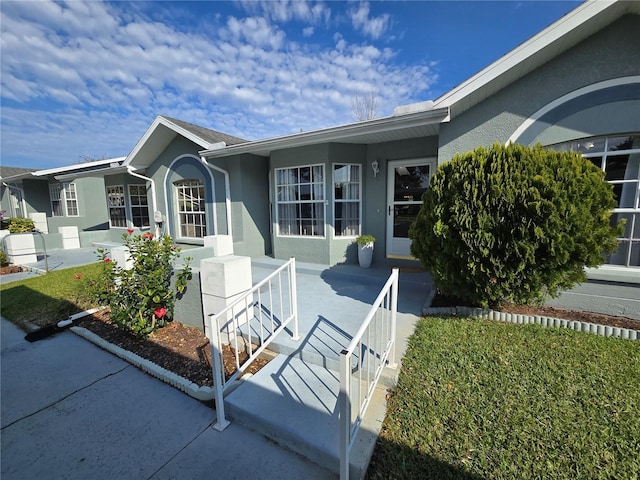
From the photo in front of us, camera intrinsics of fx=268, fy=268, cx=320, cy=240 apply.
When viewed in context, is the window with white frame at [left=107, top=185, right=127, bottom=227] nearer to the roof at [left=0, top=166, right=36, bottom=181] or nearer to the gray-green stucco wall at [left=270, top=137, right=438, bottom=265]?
the gray-green stucco wall at [left=270, top=137, right=438, bottom=265]

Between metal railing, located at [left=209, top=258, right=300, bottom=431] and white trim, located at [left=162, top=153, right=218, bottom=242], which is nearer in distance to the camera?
metal railing, located at [left=209, top=258, right=300, bottom=431]

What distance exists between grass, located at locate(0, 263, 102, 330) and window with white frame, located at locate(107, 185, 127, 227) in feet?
16.8

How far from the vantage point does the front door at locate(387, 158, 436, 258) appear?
20.6 feet

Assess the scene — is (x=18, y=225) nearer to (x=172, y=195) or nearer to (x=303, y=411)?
(x=172, y=195)

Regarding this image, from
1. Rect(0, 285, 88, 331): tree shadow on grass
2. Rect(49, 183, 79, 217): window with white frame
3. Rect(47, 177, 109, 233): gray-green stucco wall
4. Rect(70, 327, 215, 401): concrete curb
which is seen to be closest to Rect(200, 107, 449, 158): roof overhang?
Rect(0, 285, 88, 331): tree shadow on grass

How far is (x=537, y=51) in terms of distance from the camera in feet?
11.9

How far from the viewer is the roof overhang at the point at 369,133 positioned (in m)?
4.43

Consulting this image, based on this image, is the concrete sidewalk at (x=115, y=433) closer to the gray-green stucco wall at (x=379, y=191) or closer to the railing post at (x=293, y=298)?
the railing post at (x=293, y=298)

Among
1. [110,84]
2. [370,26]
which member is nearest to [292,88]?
[370,26]

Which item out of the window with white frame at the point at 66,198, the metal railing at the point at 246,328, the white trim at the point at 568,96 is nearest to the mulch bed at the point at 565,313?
the metal railing at the point at 246,328

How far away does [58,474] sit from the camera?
203cm

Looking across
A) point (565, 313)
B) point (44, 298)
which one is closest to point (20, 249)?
point (44, 298)

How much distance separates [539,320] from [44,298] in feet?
28.9

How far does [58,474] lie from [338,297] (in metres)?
3.67
